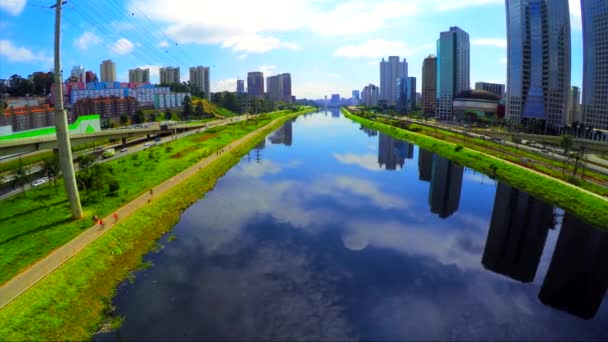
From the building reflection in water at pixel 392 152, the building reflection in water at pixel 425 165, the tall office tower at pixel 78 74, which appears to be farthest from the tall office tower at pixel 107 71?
the building reflection in water at pixel 425 165

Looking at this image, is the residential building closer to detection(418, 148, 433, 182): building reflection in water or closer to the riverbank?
detection(418, 148, 433, 182): building reflection in water

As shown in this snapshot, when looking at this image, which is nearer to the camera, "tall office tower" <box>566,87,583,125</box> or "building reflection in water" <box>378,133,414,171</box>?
"building reflection in water" <box>378,133,414,171</box>

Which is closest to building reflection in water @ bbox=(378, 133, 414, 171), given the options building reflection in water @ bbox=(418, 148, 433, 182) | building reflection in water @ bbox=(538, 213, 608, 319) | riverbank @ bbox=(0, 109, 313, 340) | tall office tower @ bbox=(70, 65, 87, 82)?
building reflection in water @ bbox=(418, 148, 433, 182)

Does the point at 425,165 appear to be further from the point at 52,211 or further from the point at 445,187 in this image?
the point at 52,211

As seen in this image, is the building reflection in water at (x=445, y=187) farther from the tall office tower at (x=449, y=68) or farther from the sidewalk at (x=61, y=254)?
the tall office tower at (x=449, y=68)

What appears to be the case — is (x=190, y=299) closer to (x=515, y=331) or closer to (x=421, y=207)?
(x=515, y=331)

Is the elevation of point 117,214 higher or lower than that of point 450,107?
lower

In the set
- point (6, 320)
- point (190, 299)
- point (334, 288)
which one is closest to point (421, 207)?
point (334, 288)
